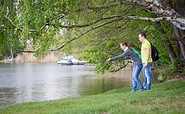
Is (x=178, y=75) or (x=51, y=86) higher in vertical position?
(x=178, y=75)

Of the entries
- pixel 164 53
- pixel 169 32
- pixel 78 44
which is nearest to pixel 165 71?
pixel 164 53

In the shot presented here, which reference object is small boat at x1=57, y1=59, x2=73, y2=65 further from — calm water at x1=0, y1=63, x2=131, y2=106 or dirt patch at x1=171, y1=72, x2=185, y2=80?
dirt patch at x1=171, y1=72, x2=185, y2=80

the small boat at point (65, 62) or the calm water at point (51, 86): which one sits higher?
the small boat at point (65, 62)

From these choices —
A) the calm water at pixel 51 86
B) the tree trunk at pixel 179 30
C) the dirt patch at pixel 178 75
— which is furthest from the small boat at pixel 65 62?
the tree trunk at pixel 179 30

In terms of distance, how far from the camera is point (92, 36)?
1916 centimetres

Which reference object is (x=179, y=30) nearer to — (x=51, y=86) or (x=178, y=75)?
(x=178, y=75)

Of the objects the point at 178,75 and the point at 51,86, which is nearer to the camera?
the point at 178,75

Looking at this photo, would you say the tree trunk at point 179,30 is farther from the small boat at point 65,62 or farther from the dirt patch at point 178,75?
the small boat at point 65,62

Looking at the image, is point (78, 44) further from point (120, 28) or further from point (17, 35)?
point (17, 35)

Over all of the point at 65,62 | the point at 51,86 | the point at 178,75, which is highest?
the point at 65,62

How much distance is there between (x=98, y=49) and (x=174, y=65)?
4526 millimetres

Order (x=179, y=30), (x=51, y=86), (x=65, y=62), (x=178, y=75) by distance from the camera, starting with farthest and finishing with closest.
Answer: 1. (x=65, y=62)
2. (x=51, y=86)
3. (x=178, y=75)
4. (x=179, y=30)

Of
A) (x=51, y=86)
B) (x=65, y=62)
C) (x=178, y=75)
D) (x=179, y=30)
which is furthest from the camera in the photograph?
(x=65, y=62)

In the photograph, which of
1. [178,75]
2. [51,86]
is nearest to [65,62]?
[51,86]
